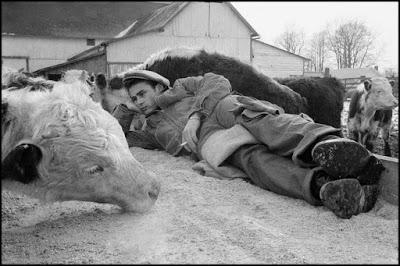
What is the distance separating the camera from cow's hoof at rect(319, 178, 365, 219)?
2.26m

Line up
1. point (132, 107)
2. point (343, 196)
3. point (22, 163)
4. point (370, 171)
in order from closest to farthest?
point (22, 163), point (343, 196), point (370, 171), point (132, 107)

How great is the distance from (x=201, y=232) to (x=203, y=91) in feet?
7.90

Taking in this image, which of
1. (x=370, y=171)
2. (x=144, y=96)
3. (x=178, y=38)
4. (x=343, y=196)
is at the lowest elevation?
(x=343, y=196)

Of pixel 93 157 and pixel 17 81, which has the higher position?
pixel 17 81

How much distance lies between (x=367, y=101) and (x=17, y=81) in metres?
7.79

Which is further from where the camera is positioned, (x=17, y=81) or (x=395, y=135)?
(x=395, y=135)

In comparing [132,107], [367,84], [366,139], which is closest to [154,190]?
[132,107]

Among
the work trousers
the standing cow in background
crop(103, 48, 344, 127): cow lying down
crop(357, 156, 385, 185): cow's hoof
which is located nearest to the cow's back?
the standing cow in background

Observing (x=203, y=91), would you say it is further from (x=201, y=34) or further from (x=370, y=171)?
(x=201, y=34)

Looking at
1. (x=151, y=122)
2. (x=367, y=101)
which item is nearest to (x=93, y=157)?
(x=151, y=122)

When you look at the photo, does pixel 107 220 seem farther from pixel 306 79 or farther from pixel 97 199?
pixel 306 79

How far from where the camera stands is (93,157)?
215cm

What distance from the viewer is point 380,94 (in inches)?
342

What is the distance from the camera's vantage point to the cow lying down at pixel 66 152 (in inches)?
77.1
